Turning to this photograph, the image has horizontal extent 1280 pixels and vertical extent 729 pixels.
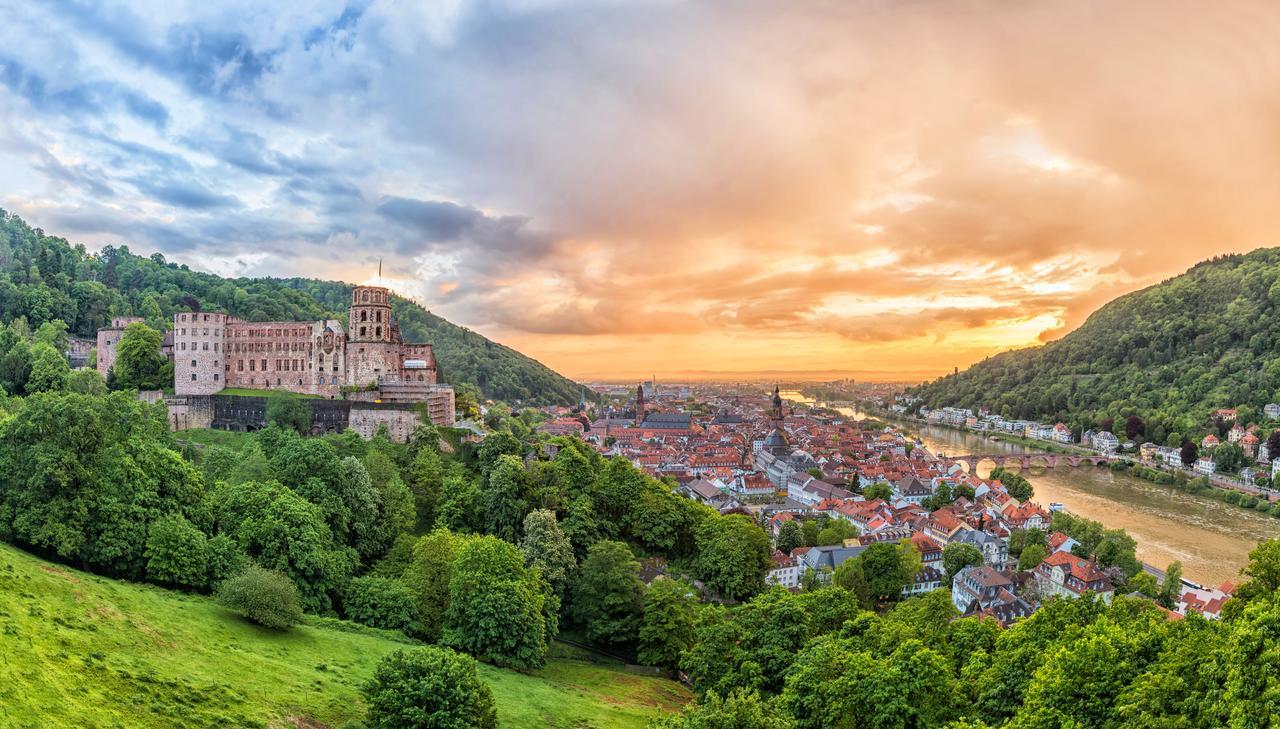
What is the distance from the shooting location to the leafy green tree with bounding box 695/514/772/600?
37656 millimetres

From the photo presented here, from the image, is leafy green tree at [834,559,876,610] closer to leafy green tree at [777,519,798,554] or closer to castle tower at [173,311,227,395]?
leafy green tree at [777,519,798,554]

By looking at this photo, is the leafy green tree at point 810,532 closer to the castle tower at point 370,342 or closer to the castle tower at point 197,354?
the castle tower at point 370,342

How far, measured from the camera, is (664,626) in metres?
30.7

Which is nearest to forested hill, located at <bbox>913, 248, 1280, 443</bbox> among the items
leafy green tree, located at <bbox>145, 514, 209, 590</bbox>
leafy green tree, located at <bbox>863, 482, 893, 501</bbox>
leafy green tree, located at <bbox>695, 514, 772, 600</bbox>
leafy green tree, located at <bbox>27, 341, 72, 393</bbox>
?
leafy green tree, located at <bbox>863, 482, 893, 501</bbox>

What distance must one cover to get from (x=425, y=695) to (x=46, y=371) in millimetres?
47690

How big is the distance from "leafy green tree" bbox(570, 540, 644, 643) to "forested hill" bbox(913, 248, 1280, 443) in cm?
11449

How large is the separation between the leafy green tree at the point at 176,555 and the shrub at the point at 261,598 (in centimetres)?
183

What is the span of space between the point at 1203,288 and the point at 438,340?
177m

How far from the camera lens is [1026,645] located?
19734mm

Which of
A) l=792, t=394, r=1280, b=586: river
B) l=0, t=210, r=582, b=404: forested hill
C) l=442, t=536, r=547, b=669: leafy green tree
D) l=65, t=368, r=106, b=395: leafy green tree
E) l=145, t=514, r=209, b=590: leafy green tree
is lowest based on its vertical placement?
l=792, t=394, r=1280, b=586: river

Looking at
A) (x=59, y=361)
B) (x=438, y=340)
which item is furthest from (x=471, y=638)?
(x=438, y=340)

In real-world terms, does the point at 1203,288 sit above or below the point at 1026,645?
above

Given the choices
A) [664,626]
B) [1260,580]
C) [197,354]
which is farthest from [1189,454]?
[197,354]

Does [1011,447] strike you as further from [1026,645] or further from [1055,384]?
[1026,645]
